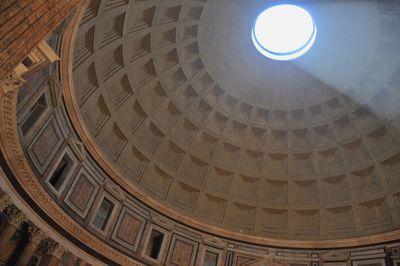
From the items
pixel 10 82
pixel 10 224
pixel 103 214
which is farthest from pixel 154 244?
pixel 10 82

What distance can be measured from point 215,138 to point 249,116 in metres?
2.23

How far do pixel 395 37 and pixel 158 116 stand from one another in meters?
11.4

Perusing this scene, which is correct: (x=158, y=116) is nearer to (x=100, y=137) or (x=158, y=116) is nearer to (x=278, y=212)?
(x=100, y=137)

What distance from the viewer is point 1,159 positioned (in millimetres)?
10594

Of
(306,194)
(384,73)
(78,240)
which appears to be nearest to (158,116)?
(78,240)

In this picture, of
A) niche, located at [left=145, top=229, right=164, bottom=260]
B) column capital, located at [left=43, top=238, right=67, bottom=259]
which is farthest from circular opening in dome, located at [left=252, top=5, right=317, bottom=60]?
column capital, located at [left=43, top=238, right=67, bottom=259]

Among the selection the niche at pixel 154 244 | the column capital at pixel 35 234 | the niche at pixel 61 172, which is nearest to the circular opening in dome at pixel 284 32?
the niche at pixel 154 244

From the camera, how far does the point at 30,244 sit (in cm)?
1160

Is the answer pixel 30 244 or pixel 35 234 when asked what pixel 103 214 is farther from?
pixel 30 244

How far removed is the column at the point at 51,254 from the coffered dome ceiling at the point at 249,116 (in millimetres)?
4568

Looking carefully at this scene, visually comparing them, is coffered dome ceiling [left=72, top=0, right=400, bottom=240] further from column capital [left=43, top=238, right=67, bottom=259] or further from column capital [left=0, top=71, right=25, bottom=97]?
column capital [left=0, top=71, right=25, bottom=97]

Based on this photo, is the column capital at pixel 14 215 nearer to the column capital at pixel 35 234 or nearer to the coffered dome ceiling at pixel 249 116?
the column capital at pixel 35 234

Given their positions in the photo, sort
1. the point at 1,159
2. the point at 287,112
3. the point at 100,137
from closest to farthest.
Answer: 1. the point at 1,159
2. the point at 100,137
3. the point at 287,112

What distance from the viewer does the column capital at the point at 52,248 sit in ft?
39.7
